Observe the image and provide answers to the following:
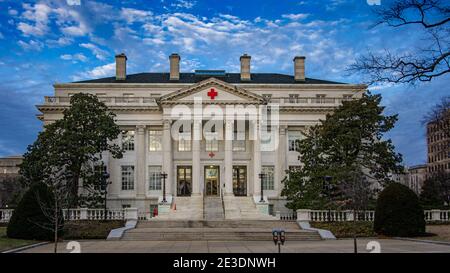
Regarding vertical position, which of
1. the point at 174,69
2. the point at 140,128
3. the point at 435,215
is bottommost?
the point at 435,215

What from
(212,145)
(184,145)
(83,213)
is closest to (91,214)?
(83,213)

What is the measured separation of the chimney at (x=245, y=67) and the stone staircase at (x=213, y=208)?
18.0 metres

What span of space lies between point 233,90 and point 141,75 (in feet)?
60.4

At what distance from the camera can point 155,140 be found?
59.0 metres

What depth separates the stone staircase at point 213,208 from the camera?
47281mm

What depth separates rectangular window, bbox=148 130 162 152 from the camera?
58844mm

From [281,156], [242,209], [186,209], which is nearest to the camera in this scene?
[242,209]

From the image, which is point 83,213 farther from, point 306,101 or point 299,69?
point 299,69

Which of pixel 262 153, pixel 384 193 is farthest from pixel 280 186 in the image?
pixel 384 193

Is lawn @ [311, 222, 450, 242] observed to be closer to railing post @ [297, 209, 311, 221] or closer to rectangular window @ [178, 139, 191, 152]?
railing post @ [297, 209, 311, 221]

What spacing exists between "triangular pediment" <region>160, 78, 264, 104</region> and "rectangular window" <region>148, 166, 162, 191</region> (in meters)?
8.35

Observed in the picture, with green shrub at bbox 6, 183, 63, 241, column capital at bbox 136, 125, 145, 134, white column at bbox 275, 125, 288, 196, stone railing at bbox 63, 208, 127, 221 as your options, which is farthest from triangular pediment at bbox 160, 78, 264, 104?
green shrub at bbox 6, 183, 63, 241

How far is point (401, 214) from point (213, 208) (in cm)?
2199
